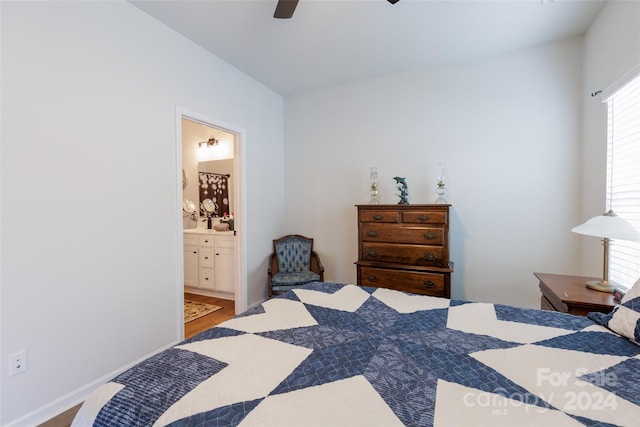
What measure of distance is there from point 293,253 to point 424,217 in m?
1.71

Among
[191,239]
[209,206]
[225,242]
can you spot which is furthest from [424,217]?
[209,206]

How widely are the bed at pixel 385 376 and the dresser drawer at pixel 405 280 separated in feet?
4.05

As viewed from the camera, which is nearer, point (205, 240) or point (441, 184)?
point (441, 184)

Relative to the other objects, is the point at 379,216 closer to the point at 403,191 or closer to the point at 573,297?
the point at 403,191

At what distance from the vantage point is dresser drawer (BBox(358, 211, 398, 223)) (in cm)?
289

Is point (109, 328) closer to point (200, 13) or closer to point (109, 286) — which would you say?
point (109, 286)

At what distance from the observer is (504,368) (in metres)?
0.99

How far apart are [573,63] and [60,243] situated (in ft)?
14.2

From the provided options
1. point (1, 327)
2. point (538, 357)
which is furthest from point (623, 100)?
point (1, 327)

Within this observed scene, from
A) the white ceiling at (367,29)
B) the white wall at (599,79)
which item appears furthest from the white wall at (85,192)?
the white wall at (599,79)

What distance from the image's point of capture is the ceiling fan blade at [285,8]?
175 cm

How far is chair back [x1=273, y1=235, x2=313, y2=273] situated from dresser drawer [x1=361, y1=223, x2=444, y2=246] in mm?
988

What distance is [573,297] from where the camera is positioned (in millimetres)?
1713

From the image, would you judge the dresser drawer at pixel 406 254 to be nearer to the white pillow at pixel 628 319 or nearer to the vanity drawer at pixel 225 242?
the white pillow at pixel 628 319
